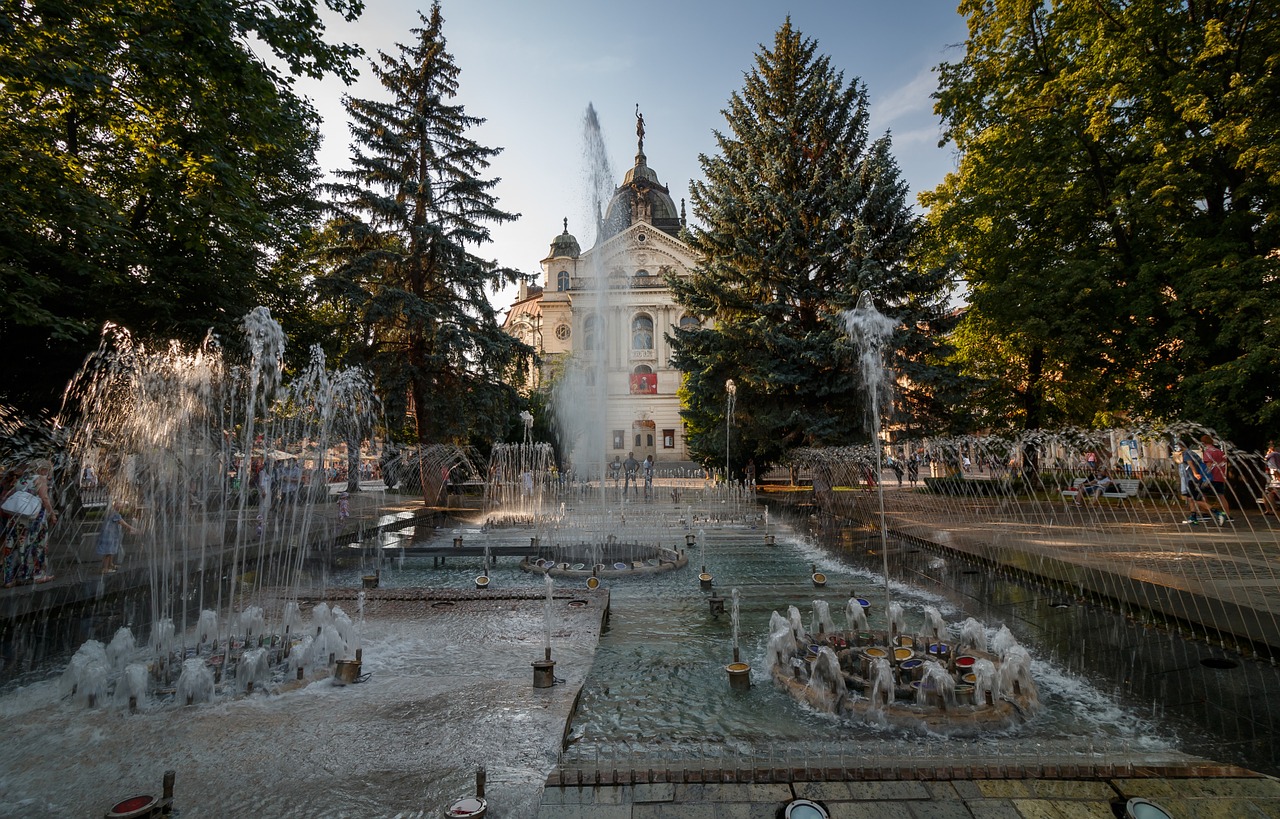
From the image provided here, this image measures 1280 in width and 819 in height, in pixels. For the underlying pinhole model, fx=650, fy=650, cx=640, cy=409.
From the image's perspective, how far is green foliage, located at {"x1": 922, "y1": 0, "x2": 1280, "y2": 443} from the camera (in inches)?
517

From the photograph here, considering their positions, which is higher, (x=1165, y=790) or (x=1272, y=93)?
(x=1272, y=93)

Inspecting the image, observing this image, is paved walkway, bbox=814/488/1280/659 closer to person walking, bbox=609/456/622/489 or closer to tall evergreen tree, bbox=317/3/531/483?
tall evergreen tree, bbox=317/3/531/483

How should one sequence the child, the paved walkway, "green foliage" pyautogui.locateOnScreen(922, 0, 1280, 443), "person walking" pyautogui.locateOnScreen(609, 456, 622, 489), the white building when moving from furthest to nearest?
1. the white building
2. "person walking" pyautogui.locateOnScreen(609, 456, 622, 489)
3. "green foliage" pyautogui.locateOnScreen(922, 0, 1280, 443)
4. the child
5. the paved walkway

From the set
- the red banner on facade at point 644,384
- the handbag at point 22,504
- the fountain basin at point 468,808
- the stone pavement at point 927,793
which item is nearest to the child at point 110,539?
the handbag at point 22,504

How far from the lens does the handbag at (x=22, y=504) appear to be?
7.83 m

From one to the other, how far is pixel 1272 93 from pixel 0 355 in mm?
25350

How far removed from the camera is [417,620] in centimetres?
749

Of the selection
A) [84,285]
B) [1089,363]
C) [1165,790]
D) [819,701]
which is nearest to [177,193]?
[84,285]

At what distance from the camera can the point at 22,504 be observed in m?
7.89

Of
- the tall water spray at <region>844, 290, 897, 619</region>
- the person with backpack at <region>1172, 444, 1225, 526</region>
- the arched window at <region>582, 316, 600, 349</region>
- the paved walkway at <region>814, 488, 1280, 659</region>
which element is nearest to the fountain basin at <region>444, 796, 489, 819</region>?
the paved walkway at <region>814, 488, 1280, 659</region>

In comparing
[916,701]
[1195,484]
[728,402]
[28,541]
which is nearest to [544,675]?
[916,701]

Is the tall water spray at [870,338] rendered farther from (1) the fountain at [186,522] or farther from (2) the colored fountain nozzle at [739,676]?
(1) the fountain at [186,522]

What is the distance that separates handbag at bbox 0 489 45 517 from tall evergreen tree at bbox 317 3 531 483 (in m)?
12.1

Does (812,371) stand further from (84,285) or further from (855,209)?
(84,285)
